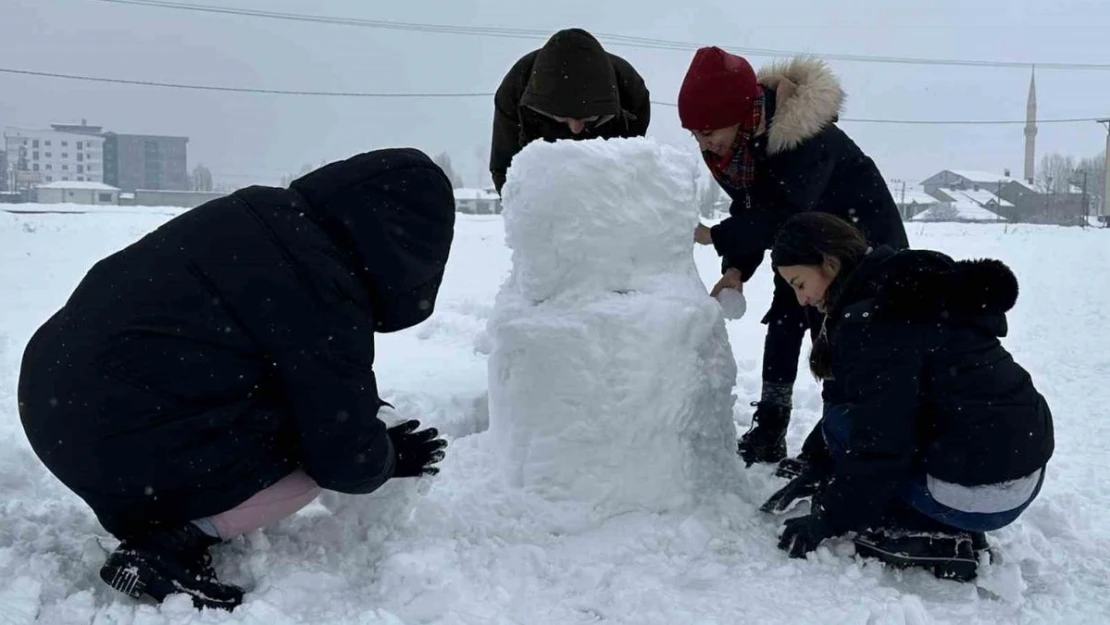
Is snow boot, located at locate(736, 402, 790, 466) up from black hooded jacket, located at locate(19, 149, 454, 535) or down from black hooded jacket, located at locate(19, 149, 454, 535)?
down

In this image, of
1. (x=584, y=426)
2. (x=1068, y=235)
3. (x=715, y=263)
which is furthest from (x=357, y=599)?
(x=1068, y=235)

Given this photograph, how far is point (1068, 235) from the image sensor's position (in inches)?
777

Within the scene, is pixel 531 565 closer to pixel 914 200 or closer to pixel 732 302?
pixel 732 302

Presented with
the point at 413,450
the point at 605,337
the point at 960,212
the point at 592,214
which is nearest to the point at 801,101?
the point at 592,214

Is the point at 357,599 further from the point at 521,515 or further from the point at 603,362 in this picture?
the point at 603,362

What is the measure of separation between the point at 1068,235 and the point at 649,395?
66.3ft

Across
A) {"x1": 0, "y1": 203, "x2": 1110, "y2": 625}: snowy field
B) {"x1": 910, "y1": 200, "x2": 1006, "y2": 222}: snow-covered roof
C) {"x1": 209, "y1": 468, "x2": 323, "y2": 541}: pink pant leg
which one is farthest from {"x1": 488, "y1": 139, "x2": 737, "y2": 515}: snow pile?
{"x1": 910, "y1": 200, "x2": 1006, "y2": 222}: snow-covered roof

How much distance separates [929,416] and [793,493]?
0.62m

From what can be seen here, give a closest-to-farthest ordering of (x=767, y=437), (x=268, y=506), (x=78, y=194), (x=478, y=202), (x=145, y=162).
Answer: (x=268, y=506) < (x=767, y=437) < (x=478, y=202) < (x=78, y=194) < (x=145, y=162)

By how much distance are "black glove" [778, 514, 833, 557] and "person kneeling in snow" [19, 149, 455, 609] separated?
1334 millimetres

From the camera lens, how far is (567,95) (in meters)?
3.66

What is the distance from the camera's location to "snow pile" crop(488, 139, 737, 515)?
2.97 metres

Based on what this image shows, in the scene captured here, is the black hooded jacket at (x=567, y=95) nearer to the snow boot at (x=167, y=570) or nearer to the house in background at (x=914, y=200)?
the snow boot at (x=167, y=570)

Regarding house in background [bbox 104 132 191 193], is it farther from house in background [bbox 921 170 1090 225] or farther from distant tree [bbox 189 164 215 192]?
house in background [bbox 921 170 1090 225]
